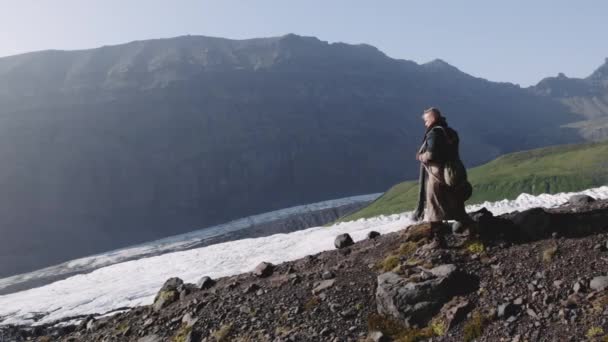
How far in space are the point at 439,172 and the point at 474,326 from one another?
14.7 feet

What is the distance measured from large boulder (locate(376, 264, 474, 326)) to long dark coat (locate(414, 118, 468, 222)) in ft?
7.09

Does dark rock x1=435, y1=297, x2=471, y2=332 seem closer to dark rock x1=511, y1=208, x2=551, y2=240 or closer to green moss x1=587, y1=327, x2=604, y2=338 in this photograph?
green moss x1=587, y1=327, x2=604, y2=338

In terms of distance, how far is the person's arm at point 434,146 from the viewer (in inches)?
494

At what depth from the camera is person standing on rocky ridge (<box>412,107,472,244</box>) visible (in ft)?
41.3

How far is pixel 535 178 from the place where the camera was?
118 meters

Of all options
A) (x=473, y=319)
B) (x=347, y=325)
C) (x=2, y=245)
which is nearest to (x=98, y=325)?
(x=347, y=325)

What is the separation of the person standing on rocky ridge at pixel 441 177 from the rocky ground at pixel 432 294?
0.40m

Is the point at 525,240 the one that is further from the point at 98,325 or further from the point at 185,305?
the point at 98,325

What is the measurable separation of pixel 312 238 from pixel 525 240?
22256 mm

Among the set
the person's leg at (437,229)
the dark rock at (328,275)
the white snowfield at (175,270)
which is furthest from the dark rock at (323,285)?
the white snowfield at (175,270)

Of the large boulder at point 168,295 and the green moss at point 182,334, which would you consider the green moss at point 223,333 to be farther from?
the large boulder at point 168,295

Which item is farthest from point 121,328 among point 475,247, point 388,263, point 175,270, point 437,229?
point 175,270

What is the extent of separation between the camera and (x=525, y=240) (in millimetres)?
12000

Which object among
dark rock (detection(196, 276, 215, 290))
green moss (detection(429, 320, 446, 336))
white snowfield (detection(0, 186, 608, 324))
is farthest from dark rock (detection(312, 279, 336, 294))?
white snowfield (detection(0, 186, 608, 324))
